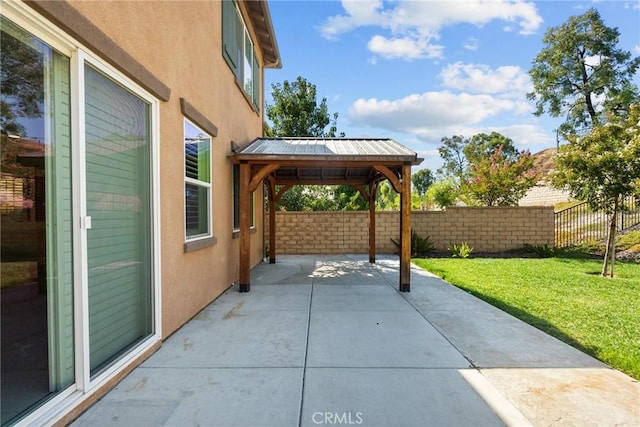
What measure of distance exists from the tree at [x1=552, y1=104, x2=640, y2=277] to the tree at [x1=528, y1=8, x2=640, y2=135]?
12.3m

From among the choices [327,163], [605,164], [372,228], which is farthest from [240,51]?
[605,164]

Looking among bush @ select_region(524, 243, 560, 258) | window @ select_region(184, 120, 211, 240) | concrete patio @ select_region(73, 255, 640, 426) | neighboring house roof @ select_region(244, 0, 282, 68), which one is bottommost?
concrete patio @ select_region(73, 255, 640, 426)

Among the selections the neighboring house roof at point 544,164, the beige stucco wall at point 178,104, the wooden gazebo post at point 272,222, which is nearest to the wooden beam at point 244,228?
the beige stucco wall at point 178,104

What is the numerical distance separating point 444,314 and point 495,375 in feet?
6.54

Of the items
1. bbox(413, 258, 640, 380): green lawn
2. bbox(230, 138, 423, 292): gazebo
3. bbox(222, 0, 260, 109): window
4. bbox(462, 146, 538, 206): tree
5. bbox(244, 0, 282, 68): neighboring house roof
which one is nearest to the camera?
bbox(413, 258, 640, 380): green lawn

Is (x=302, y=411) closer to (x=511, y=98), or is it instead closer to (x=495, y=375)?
(x=495, y=375)

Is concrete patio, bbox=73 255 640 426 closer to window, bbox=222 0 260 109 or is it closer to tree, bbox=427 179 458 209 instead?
window, bbox=222 0 260 109

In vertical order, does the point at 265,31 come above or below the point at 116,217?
above

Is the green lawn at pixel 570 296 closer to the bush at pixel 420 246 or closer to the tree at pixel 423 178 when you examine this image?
the bush at pixel 420 246

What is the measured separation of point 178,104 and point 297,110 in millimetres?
13009

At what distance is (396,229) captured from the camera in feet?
42.3

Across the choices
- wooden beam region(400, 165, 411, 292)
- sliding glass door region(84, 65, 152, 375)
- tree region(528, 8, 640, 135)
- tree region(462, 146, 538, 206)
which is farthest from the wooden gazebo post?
tree region(528, 8, 640, 135)

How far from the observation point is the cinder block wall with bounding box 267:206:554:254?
41.8 ft

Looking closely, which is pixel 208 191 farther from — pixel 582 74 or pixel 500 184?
pixel 582 74
